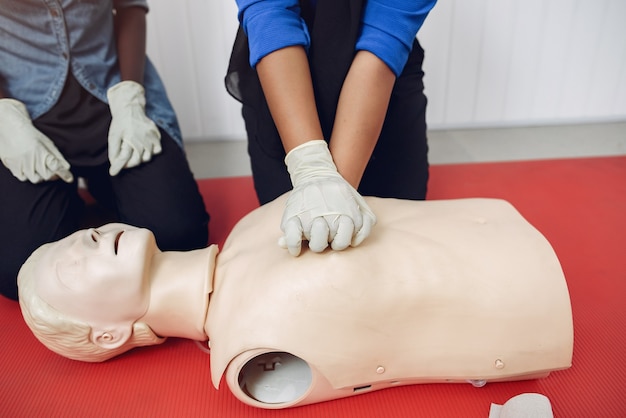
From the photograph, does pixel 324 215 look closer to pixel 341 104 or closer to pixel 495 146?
pixel 341 104

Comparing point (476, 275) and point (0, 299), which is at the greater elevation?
point (476, 275)

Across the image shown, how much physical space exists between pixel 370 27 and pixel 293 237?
60 centimetres

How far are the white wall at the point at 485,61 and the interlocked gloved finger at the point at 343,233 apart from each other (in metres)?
1.41

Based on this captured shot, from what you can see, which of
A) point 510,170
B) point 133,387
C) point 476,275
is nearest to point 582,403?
point 476,275

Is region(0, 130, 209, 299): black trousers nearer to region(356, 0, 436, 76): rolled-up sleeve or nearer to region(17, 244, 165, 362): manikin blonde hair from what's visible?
region(17, 244, 165, 362): manikin blonde hair

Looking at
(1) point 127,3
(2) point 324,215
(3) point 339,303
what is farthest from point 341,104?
(1) point 127,3

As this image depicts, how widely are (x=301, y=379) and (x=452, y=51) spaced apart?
5.30 feet

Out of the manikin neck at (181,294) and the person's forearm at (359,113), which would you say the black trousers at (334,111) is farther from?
the manikin neck at (181,294)

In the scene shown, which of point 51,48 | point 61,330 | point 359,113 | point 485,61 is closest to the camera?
point 61,330

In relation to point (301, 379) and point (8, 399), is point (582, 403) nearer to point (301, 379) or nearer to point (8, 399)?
point (301, 379)

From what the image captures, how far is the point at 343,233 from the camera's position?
89 centimetres

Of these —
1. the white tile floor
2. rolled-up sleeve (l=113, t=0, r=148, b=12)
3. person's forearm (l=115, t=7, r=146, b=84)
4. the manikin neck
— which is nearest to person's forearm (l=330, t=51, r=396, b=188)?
the manikin neck

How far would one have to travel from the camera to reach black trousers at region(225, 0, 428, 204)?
1215mm

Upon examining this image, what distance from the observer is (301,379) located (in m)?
1.04
